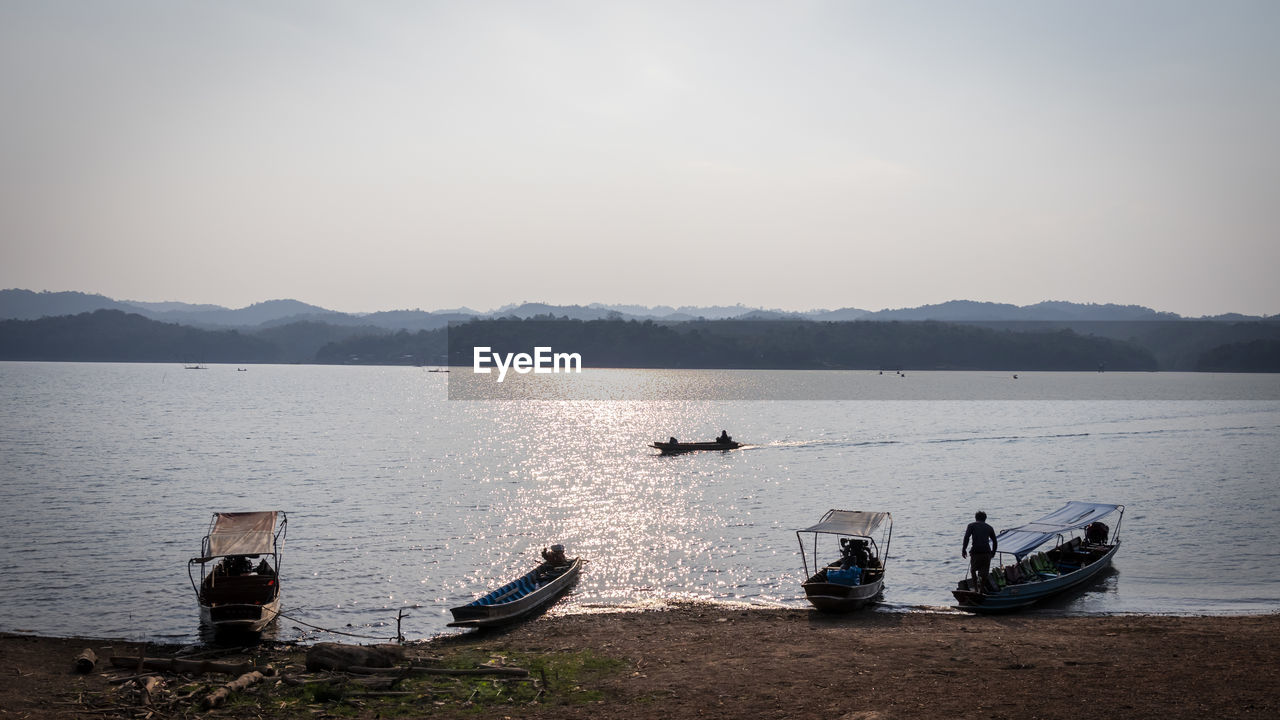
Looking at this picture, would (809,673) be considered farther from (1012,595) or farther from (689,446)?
(689,446)

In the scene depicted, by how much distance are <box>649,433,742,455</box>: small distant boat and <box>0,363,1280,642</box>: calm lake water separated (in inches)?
108

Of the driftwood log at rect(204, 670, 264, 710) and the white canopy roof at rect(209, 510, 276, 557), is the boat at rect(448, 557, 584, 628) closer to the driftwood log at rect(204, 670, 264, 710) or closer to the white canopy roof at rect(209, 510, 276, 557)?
the white canopy roof at rect(209, 510, 276, 557)

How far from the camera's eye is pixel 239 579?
28.1 metres

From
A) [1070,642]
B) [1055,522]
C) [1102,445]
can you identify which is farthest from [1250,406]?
[1070,642]

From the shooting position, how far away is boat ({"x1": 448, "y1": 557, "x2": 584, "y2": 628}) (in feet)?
91.0

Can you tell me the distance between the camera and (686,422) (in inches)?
5271

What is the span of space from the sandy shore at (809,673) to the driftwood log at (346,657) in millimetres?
1232

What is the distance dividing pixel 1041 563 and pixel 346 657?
26.1 meters

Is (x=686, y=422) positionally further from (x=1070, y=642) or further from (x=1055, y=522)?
(x=1070, y=642)

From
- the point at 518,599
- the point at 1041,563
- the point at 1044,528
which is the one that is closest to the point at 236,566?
the point at 518,599

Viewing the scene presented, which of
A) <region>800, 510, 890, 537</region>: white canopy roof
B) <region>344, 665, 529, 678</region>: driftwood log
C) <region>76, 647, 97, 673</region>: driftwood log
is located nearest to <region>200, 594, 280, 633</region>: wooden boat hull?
<region>76, 647, 97, 673</region>: driftwood log

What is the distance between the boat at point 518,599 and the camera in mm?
27734

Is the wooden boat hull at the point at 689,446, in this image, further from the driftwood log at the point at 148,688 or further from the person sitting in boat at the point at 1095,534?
the driftwood log at the point at 148,688

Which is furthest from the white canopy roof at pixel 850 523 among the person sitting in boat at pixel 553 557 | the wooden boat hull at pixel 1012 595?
the person sitting in boat at pixel 553 557
